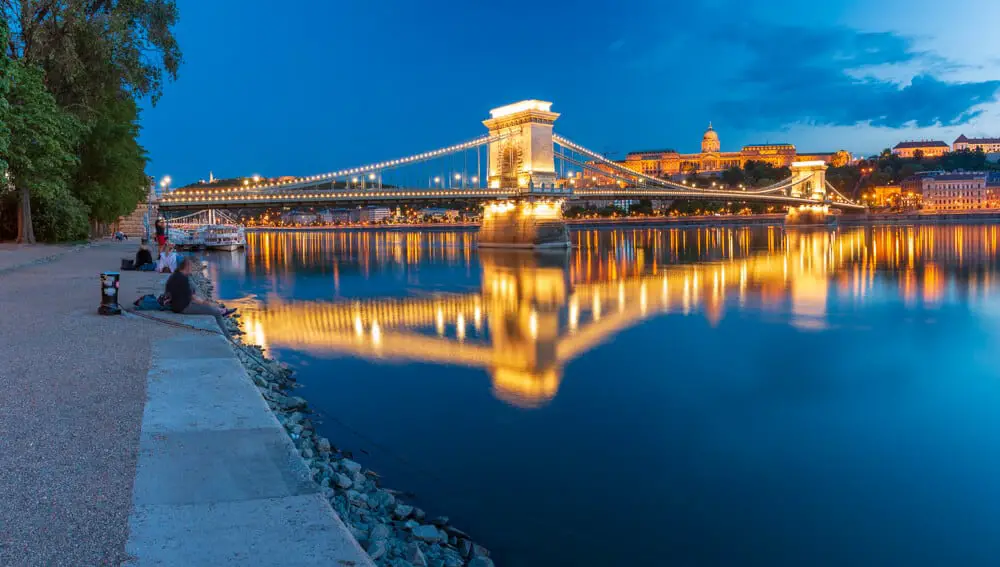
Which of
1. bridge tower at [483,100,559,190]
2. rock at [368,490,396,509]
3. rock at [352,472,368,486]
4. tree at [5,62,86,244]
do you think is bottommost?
rock at [368,490,396,509]

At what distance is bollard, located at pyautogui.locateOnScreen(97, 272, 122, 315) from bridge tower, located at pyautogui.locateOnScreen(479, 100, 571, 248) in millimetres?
37726

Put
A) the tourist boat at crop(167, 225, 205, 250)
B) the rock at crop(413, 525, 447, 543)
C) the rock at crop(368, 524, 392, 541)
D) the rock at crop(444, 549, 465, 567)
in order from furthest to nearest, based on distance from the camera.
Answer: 1. the tourist boat at crop(167, 225, 205, 250)
2. the rock at crop(413, 525, 447, 543)
3. the rock at crop(444, 549, 465, 567)
4. the rock at crop(368, 524, 392, 541)

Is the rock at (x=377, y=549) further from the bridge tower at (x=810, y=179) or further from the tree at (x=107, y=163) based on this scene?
the bridge tower at (x=810, y=179)

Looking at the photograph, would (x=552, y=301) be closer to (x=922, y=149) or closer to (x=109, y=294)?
(x=109, y=294)

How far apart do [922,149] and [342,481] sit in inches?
7897

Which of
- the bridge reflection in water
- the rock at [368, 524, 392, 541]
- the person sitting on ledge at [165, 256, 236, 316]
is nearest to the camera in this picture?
the rock at [368, 524, 392, 541]

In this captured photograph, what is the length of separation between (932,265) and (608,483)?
3324 centimetres

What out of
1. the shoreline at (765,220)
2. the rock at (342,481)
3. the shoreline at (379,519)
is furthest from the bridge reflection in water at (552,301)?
the shoreline at (765,220)

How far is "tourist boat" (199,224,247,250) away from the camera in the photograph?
52250mm

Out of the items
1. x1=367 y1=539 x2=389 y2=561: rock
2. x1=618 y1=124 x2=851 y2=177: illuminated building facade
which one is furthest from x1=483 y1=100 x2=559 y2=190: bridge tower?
x1=618 y1=124 x2=851 y2=177: illuminated building facade

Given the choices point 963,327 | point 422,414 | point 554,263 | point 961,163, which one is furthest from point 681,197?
point 961,163

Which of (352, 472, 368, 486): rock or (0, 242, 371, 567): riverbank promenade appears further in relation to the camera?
(352, 472, 368, 486): rock

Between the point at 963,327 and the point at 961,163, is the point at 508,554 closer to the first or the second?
the point at 963,327

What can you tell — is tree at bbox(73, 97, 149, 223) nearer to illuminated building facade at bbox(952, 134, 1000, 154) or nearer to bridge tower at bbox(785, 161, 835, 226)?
bridge tower at bbox(785, 161, 835, 226)
